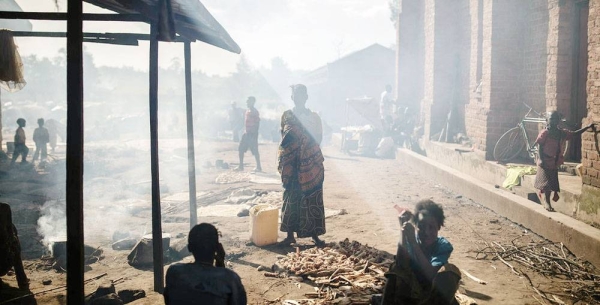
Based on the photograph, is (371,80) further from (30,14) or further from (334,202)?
(30,14)

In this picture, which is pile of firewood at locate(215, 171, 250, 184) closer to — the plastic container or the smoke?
the smoke

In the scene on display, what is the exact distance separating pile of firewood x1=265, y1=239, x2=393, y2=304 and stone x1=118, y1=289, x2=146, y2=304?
1676 mm

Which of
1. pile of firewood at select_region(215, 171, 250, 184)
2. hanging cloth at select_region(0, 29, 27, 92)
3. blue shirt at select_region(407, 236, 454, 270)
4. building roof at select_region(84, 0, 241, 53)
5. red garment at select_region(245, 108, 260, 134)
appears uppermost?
building roof at select_region(84, 0, 241, 53)

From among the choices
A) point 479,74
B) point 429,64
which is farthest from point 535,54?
point 429,64

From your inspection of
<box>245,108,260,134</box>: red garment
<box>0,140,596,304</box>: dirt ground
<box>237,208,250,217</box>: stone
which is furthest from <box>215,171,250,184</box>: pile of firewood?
<box>237,208,250,217</box>: stone

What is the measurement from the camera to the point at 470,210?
31.9 ft

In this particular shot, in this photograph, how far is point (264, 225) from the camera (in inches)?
278

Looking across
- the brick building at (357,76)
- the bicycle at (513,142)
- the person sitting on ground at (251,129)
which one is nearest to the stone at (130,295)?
the bicycle at (513,142)

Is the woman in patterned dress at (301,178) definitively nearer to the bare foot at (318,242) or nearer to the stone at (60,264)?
the bare foot at (318,242)

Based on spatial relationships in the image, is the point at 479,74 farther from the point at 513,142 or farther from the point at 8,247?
the point at 8,247

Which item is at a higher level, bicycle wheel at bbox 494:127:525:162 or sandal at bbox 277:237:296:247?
bicycle wheel at bbox 494:127:525:162

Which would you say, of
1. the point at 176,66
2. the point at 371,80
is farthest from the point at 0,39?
the point at 176,66

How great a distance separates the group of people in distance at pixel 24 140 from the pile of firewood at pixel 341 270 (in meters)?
12.9

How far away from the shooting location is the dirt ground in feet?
17.7
